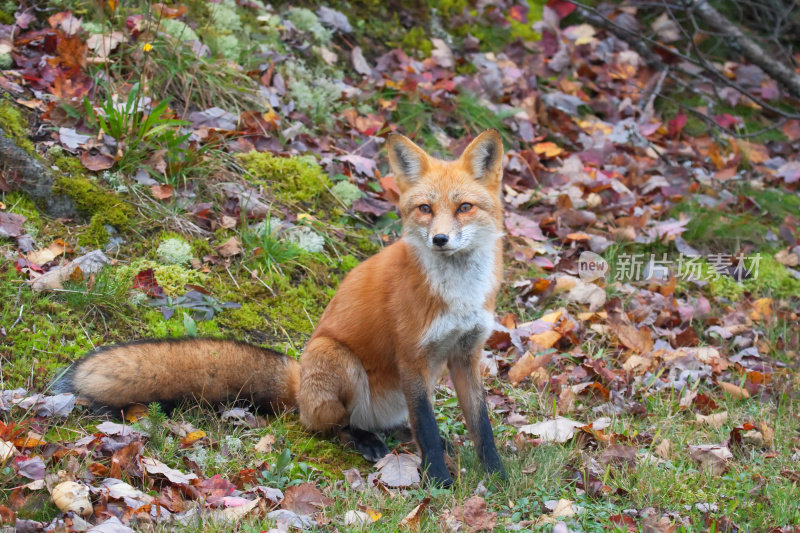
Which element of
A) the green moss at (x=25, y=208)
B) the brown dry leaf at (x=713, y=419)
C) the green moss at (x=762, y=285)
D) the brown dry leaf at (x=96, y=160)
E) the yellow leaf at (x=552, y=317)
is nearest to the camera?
the brown dry leaf at (x=713, y=419)

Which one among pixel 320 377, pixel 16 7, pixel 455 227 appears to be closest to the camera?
pixel 455 227

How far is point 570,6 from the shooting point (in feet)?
32.3

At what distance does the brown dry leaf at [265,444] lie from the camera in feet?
13.5

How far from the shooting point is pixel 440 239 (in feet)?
12.7

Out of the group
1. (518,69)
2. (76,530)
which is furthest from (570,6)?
(76,530)

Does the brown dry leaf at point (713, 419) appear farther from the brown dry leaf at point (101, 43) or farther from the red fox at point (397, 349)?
the brown dry leaf at point (101, 43)

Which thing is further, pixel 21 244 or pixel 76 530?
pixel 21 244

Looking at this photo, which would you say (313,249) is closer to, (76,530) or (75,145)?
(75,145)

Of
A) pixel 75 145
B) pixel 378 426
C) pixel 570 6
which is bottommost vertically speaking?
pixel 378 426

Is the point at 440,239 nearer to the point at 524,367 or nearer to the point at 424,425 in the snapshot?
the point at 424,425

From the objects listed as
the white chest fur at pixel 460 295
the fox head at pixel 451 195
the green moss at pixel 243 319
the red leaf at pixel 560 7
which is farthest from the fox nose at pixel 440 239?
the red leaf at pixel 560 7

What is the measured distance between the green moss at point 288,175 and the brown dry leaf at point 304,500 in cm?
312

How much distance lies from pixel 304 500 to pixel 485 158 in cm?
216

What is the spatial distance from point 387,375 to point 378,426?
426mm
